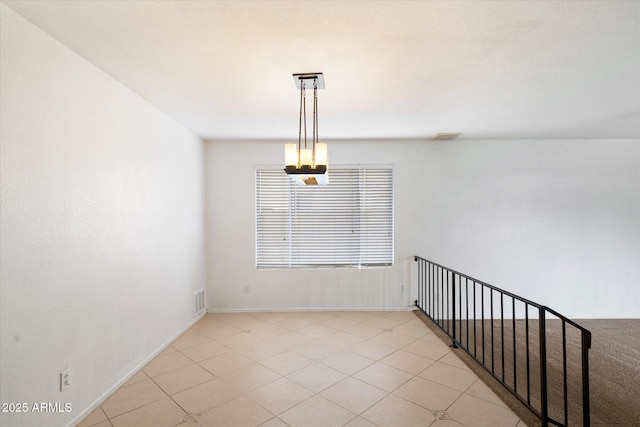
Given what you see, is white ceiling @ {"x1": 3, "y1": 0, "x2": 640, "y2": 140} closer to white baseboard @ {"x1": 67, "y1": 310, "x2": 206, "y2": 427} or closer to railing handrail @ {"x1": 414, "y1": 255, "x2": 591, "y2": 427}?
railing handrail @ {"x1": 414, "y1": 255, "x2": 591, "y2": 427}

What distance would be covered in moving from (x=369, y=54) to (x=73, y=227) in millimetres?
2335

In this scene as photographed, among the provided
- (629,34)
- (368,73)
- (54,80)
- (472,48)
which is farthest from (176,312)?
(629,34)

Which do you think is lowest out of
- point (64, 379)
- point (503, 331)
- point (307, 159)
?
point (503, 331)

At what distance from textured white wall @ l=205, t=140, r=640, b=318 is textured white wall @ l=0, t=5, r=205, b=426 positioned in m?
1.40

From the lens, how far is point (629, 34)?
1.96m

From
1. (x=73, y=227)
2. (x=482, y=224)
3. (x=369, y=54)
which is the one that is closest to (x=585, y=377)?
(x=369, y=54)

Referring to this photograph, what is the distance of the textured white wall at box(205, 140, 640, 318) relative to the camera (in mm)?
4727

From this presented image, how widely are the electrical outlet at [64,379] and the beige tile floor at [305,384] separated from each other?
0.35 meters

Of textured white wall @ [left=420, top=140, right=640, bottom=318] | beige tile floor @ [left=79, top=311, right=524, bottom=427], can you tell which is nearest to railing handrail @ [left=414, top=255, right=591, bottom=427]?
beige tile floor @ [left=79, top=311, right=524, bottom=427]

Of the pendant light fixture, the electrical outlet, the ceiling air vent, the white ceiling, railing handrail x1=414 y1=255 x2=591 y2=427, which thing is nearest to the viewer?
the white ceiling

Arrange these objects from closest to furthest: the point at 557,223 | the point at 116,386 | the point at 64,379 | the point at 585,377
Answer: the point at 585,377
the point at 64,379
the point at 116,386
the point at 557,223

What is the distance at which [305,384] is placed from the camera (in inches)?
107

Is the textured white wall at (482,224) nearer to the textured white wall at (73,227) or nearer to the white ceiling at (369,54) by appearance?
the white ceiling at (369,54)

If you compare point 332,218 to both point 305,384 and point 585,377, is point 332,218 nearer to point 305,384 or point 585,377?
point 305,384
